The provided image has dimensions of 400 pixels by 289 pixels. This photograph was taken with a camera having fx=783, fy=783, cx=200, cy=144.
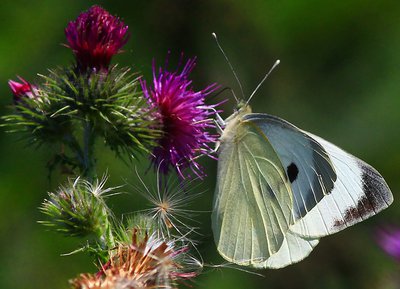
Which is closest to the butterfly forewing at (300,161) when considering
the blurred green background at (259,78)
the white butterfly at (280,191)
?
the white butterfly at (280,191)

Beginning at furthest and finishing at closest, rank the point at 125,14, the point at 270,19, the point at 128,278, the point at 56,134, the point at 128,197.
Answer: the point at 270,19 → the point at 125,14 → the point at 128,197 → the point at 56,134 → the point at 128,278

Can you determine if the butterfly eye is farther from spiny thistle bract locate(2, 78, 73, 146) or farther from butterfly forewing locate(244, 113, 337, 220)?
spiny thistle bract locate(2, 78, 73, 146)

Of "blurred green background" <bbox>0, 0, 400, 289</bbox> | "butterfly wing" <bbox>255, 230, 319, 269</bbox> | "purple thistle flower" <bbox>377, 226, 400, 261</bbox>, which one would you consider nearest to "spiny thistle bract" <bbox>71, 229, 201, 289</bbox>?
"butterfly wing" <bbox>255, 230, 319, 269</bbox>

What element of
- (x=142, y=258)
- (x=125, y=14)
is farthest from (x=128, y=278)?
(x=125, y=14)

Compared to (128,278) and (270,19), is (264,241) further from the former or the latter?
(270,19)

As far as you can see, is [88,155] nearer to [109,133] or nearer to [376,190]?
[109,133]

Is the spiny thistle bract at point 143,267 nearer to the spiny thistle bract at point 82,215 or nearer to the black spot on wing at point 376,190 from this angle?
the spiny thistle bract at point 82,215

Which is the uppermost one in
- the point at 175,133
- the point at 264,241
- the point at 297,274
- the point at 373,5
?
the point at 373,5
